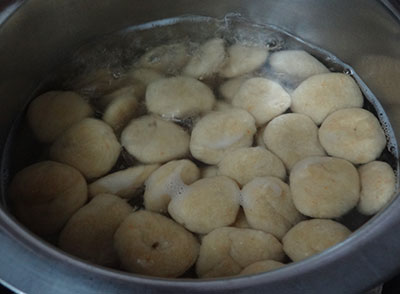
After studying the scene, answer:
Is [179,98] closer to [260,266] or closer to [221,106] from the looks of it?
[221,106]

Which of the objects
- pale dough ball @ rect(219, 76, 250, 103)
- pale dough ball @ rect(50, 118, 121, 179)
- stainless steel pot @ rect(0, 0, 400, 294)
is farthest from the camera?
pale dough ball @ rect(219, 76, 250, 103)

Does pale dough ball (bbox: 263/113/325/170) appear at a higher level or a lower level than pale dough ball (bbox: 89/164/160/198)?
higher

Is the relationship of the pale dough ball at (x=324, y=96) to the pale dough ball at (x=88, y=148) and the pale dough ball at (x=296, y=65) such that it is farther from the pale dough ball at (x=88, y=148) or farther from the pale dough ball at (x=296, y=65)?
the pale dough ball at (x=88, y=148)

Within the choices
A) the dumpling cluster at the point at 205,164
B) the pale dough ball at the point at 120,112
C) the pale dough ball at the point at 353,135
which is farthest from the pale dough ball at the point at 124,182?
the pale dough ball at the point at 353,135

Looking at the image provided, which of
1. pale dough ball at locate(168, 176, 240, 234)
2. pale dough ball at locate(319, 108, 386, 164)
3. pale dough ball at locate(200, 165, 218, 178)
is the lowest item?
pale dough ball at locate(200, 165, 218, 178)

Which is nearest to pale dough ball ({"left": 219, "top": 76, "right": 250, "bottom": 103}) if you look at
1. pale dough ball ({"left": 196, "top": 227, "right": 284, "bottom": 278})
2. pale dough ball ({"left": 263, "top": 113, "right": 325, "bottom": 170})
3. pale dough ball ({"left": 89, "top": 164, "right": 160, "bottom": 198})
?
pale dough ball ({"left": 263, "top": 113, "right": 325, "bottom": 170})

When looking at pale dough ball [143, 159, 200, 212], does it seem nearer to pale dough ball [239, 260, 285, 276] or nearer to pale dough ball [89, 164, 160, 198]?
pale dough ball [89, 164, 160, 198]

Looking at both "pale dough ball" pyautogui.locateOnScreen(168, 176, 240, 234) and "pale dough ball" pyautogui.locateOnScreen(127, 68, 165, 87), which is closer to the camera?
"pale dough ball" pyautogui.locateOnScreen(168, 176, 240, 234)
